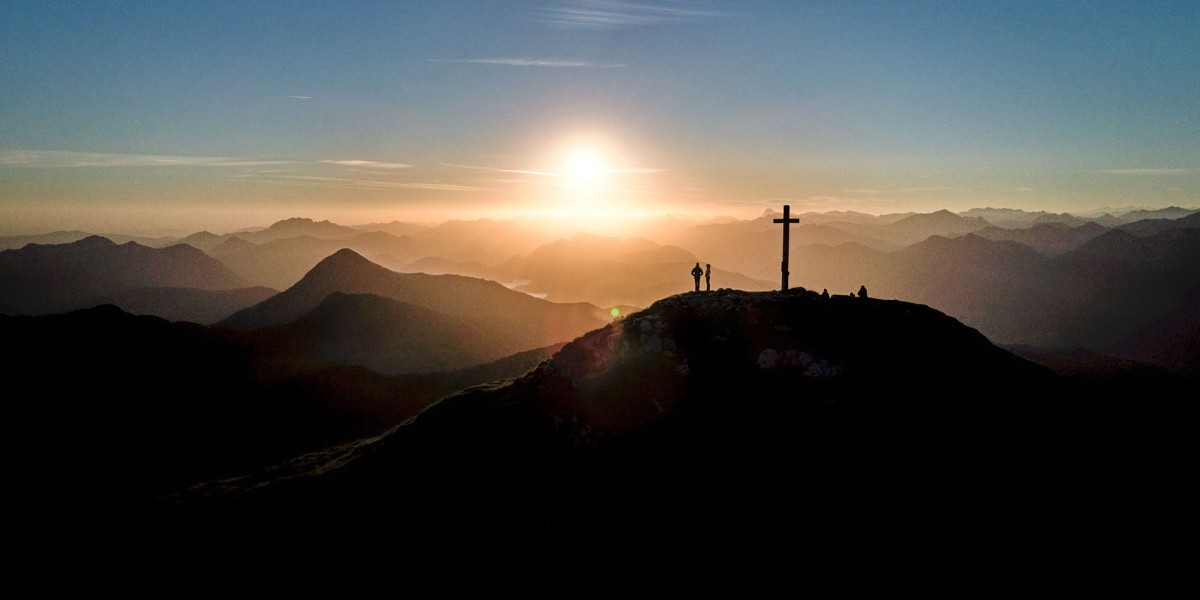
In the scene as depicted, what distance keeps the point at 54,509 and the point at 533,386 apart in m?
48.9

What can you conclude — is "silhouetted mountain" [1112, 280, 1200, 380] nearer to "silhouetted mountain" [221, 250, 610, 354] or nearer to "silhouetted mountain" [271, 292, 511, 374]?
"silhouetted mountain" [221, 250, 610, 354]

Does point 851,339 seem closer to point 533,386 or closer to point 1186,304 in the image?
point 533,386

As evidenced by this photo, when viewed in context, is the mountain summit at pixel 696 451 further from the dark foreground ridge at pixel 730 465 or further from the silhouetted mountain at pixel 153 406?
the silhouetted mountain at pixel 153 406

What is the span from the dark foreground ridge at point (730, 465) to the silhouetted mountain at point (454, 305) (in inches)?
4804

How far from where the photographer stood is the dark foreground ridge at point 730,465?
68.3ft

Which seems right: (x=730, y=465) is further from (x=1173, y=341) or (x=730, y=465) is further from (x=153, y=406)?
(x=1173, y=341)

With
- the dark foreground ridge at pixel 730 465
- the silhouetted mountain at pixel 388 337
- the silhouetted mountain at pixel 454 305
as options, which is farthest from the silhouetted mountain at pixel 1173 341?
the silhouetted mountain at pixel 388 337

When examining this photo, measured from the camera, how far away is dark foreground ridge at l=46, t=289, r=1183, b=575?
2083 centimetres

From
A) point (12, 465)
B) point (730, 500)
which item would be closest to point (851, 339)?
point (730, 500)

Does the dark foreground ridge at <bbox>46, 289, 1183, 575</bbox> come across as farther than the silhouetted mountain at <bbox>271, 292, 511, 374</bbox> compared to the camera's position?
No

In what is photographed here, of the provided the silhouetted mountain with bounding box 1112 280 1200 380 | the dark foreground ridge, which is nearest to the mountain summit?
the dark foreground ridge

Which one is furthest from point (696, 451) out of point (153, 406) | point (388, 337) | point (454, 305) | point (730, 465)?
point (454, 305)

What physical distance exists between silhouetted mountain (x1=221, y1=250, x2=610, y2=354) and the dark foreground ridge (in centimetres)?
12201

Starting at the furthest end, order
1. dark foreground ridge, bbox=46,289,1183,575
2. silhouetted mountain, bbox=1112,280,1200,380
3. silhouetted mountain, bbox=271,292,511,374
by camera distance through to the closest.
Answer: silhouetted mountain, bbox=1112,280,1200,380
silhouetted mountain, bbox=271,292,511,374
dark foreground ridge, bbox=46,289,1183,575
